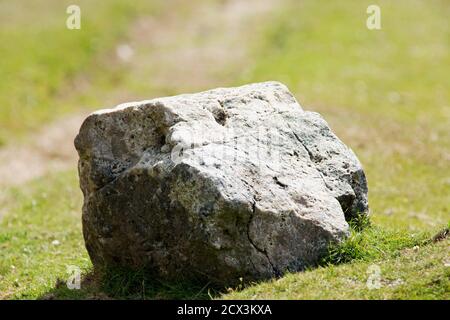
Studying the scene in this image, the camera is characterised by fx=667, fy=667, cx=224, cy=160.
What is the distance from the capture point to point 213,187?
39.7 feet

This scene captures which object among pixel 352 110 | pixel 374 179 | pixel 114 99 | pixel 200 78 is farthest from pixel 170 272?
pixel 200 78

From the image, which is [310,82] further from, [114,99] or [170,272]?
[170,272]

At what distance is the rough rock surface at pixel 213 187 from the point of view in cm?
1234

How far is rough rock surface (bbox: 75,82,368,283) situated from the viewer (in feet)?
40.5

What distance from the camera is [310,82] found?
36.1 meters

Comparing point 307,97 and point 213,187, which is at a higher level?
point 213,187

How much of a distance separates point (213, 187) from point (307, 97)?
73.3ft

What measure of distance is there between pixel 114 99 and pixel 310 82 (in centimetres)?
1064

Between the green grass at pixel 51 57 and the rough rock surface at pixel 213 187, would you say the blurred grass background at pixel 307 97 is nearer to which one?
the green grass at pixel 51 57

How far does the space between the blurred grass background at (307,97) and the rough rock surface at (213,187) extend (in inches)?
25.5

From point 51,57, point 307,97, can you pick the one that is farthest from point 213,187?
point 51,57

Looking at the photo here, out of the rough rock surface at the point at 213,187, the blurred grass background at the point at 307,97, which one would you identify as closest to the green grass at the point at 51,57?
the blurred grass background at the point at 307,97

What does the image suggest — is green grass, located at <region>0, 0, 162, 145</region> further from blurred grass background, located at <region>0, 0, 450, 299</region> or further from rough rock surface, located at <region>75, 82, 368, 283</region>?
rough rock surface, located at <region>75, 82, 368, 283</region>

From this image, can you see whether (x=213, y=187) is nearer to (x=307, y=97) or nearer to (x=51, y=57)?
(x=307, y=97)
